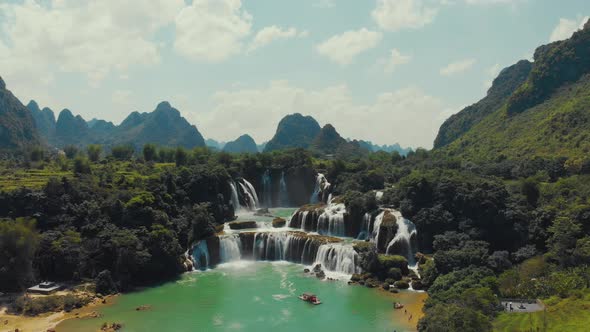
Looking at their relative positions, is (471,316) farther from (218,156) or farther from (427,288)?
(218,156)

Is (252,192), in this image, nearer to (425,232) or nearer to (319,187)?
(319,187)

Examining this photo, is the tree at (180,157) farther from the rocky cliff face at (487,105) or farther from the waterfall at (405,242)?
the rocky cliff face at (487,105)

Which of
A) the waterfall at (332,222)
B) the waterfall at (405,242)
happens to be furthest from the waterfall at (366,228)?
the waterfall at (405,242)

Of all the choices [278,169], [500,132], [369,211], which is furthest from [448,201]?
[500,132]

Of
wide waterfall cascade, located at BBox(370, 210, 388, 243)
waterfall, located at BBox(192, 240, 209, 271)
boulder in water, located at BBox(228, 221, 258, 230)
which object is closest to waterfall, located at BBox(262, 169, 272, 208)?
boulder in water, located at BBox(228, 221, 258, 230)

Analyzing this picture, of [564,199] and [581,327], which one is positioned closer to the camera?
[581,327]

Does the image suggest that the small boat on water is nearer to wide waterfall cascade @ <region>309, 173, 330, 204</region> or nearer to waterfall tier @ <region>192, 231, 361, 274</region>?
waterfall tier @ <region>192, 231, 361, 274</region>
